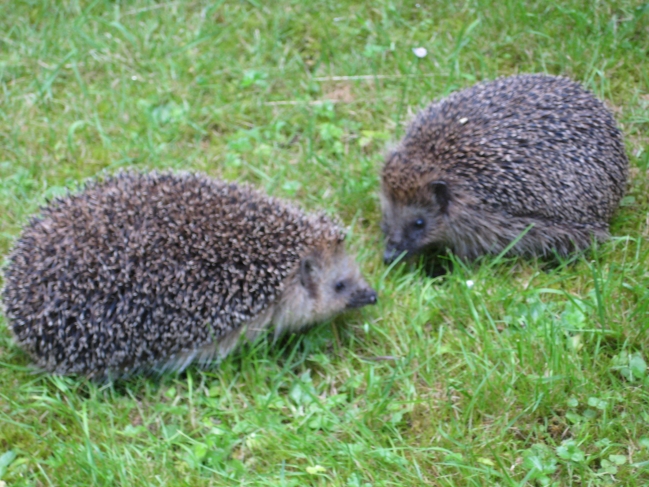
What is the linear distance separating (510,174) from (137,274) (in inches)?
95.0

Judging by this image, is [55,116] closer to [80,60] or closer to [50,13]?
[80,60]

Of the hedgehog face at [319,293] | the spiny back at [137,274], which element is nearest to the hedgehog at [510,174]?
the hedgehog face at [319,293]

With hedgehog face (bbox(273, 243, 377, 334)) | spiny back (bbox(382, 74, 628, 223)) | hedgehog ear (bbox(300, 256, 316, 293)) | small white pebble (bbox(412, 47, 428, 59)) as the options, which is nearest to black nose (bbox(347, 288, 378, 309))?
hedgehog face (bbox(273, 243, 377, 334))

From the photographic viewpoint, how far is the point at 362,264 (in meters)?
4.99

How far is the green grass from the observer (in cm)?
354

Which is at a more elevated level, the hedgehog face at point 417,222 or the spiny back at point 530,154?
the spiny back at point 530,154

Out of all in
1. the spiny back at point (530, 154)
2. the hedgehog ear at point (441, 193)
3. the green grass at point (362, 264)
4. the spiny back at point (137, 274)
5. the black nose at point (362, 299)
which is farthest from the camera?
the hedgehog ear at point (441, 193)

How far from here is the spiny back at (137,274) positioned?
13.3 ft

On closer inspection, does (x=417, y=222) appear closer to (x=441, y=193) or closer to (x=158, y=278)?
(x=441, y=193)

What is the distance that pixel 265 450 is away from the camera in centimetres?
371

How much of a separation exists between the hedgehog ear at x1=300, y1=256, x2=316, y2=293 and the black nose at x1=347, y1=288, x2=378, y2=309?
0.26 metres

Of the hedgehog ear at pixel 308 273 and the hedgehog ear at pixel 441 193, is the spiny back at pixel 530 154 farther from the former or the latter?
the hedgehog ear at pixel 308 273

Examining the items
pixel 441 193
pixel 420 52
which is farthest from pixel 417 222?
pixel 420 52

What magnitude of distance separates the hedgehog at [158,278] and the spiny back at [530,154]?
100cm
